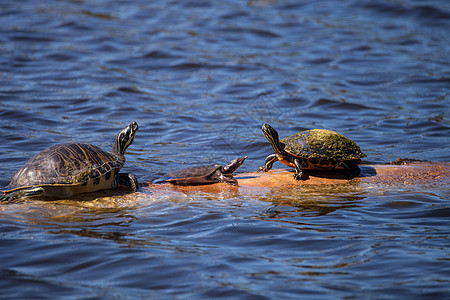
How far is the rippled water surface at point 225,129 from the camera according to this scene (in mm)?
3904

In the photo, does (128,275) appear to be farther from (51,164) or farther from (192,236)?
(51,164)

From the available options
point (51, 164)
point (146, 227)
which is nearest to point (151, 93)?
point (51, 164)

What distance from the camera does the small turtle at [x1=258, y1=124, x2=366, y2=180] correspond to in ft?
19.9

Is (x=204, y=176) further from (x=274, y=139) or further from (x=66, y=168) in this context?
(x=66, y=168)

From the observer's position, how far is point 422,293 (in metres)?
3.57

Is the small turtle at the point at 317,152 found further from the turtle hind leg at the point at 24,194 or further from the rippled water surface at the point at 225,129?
the turtle hind leg at the point at 24,194

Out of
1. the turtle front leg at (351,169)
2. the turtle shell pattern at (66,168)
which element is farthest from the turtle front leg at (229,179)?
the turtle front leg at (351,169)

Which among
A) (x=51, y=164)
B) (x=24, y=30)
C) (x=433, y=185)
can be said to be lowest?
(x=433, y=185)

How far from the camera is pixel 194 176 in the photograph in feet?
20.1

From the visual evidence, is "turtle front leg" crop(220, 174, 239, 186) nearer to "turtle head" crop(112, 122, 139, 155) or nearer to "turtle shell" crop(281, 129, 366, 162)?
"turtle shell" crop(281, 129, 366, 162)

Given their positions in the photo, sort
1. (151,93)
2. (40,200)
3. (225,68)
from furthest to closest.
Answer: (225,68) < (151,93) < (40,200)

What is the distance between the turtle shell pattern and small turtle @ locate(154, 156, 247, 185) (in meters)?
0.78

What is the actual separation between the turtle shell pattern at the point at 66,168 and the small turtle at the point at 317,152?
2.10 meters

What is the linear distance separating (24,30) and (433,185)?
14804mm
